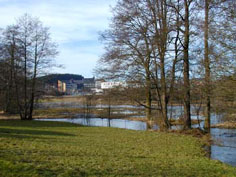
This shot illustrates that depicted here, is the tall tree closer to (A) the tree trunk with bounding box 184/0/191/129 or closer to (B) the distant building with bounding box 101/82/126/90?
(A) the tree trunk with bounding box 184/0/191/129

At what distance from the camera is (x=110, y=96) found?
20.2 metres

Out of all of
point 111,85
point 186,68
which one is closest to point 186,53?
point 186,68

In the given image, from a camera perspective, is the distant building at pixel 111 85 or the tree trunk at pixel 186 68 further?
the distant building at pixel 111 85

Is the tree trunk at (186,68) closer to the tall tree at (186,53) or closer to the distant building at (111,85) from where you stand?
the tall tree at (186,53)

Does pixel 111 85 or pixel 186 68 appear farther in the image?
pixel 111 85

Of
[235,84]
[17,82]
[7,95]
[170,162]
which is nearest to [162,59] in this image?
[235,84]

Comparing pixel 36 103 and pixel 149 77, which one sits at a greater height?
pixel 149 77

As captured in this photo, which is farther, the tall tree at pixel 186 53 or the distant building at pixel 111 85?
the distant building at pixel 111 85

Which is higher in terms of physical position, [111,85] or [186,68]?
[186,68]

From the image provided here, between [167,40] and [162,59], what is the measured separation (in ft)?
4.26

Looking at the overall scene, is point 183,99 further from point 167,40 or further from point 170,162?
point 170,162

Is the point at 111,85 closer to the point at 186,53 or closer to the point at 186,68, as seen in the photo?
the point at 186,68

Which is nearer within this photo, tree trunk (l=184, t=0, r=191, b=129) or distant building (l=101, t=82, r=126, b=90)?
tree trunk (l=184, t=0, r=191, b=129)

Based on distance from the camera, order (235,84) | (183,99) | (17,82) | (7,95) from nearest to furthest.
→ (235,84)
(183,99)
(17,82)
(7,95)
